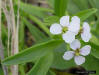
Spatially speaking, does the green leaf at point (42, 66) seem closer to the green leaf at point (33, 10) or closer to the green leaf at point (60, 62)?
the green leaf at point (60, 62)

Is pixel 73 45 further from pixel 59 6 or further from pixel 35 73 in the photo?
pixel 59 6

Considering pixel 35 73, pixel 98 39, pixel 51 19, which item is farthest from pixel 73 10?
pixel 35 73

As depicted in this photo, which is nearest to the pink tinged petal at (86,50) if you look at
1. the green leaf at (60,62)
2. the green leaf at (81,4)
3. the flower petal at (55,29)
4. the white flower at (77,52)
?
the white flower at (77,52)

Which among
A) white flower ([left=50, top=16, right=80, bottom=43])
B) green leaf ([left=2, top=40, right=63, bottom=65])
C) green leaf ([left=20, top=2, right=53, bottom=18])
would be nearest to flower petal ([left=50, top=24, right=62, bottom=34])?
white flower ([left=50, top=16, right=80, bottom=43])

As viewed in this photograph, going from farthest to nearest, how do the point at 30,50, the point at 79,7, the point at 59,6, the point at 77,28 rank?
the point at 79,7
the point at 59,6
the point at 30,50
the point at 77,28

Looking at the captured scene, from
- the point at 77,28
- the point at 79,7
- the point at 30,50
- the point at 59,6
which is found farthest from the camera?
the point at 79,7

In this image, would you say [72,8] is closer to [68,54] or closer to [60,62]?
[60,62]
